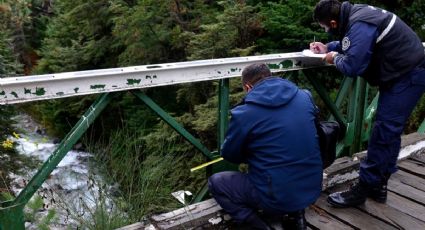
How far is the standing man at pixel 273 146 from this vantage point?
2.33 metres

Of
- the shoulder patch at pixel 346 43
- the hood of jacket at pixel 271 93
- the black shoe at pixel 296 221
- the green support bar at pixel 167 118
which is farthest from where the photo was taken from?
the shoulder patch at pixel 346 43

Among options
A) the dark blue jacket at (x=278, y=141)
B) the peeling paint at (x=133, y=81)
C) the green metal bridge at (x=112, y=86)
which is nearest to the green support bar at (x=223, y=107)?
the green metal bridge at (x=112, y=86)

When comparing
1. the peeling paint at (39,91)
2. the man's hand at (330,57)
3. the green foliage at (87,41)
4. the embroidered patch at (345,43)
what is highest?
the embroidered patch at (345,43)

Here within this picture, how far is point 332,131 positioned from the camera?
2.67 metres

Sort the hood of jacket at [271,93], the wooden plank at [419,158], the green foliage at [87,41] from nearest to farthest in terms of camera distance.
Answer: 1. the hood of jacket at [271,93]
2. the wooden plank at [419,158]
3. the green foliage at [87,41]

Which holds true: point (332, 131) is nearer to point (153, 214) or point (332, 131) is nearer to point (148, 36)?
point (153, 214)

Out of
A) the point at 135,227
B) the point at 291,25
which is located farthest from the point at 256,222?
the point at 291,25

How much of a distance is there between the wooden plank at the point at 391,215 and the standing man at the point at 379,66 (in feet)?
0.24

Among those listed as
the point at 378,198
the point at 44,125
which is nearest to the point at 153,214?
the point at 378,198

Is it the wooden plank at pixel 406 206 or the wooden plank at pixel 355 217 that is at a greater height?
the wooden plank at pixel 355 217

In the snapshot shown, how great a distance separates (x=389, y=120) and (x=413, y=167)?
1.06m

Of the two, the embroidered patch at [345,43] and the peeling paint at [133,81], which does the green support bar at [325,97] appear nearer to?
the embroidered patch at [345,43]

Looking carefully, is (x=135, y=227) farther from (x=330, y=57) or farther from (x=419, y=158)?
(x=419, y=158)

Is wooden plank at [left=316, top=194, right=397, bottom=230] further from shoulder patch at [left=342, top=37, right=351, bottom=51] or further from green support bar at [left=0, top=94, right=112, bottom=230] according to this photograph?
green support bar at [left=0, top=94, right=112, bottom=230]
